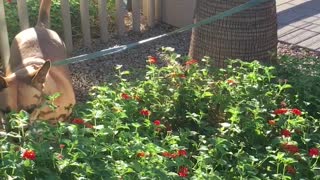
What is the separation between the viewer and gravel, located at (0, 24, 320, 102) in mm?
5375

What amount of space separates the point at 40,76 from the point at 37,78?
0.02 meters

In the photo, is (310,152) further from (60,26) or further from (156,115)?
(60,26)

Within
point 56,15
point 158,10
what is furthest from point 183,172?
point 158,10

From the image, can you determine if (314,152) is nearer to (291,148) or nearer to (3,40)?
(291,148)

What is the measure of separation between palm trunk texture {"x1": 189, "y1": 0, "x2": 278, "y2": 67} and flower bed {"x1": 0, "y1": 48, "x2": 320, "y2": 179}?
592mm

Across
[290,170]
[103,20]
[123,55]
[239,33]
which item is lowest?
[123,55]

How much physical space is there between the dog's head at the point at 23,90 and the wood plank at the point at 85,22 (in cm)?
253

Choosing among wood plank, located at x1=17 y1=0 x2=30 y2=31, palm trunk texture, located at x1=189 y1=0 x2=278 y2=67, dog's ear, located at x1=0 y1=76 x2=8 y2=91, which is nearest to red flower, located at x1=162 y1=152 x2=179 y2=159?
dog's ear, located at x1=0 y1=76 x2=8 y2=91

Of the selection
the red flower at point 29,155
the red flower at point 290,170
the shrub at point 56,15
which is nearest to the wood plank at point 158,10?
the shrub at point 56,15

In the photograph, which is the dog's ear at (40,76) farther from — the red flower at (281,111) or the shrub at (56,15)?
the shrub at (56,15)

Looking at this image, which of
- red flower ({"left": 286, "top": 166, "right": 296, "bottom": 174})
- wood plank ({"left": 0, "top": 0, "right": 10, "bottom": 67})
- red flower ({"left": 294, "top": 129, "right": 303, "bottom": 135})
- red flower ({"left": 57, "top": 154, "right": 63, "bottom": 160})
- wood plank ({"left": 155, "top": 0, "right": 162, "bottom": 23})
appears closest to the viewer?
red flower ({"left": 57, "top": 154, "right": 63, "bottom": 160})

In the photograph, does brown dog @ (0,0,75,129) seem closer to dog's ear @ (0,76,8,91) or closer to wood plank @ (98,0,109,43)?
dog's ear @ (0,76,8,91)

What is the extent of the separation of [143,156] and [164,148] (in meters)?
0.23

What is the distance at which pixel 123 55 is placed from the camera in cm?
598
